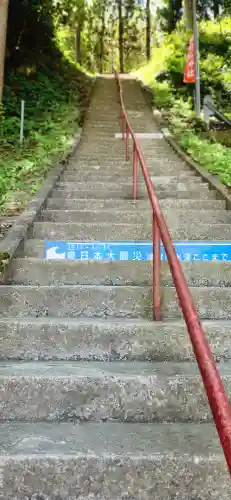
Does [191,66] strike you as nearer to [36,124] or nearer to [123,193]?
[36,124]

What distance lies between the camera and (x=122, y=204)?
6793 millimetres

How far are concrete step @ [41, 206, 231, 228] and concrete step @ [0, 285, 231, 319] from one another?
2258 mm

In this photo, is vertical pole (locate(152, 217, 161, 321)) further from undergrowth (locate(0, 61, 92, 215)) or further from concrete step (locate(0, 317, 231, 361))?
undergrowth (locate(0, 61, 92, 215))

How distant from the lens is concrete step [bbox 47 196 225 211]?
6727 mm

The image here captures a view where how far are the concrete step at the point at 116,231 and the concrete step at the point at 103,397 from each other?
2.79m

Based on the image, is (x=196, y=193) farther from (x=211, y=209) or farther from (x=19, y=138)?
(x=19, y=138)

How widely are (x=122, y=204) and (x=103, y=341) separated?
11.9 ft

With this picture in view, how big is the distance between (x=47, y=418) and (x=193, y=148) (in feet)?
28.7

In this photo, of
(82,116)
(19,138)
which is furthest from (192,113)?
(19,138)

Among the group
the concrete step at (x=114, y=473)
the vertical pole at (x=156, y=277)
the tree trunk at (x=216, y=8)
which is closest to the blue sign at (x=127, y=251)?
the vertical pole at (x=156, y=277)

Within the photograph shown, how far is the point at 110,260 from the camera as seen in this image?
446 cm

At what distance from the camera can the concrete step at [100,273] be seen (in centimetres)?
436

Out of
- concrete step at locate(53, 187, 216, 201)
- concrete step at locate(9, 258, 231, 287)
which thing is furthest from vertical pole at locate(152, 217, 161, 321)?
concrete step at locate(53, 187, 216, 201)

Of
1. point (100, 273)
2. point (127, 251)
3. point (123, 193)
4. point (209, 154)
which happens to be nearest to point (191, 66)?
point (209, 154)
